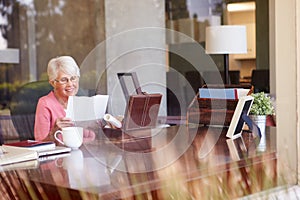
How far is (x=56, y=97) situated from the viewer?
3236 millimetres

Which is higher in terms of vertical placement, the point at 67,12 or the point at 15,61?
the point at 67,12

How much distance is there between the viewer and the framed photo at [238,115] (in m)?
2.23

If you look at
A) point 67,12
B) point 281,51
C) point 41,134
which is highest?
point 67,12

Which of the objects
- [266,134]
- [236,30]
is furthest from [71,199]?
[236,30]

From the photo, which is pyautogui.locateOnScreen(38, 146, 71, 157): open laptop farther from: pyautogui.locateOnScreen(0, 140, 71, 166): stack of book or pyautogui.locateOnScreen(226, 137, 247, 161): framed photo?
pyautogui.locateOnScreen(226, 137, 247, 161): framed photo

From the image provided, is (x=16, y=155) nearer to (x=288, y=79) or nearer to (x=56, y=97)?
(x=288, y=79)

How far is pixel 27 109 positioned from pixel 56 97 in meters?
1.59

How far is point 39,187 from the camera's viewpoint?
A: 1407mm

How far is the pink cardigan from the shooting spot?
303 centimetres

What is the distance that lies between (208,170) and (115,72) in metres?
4.14

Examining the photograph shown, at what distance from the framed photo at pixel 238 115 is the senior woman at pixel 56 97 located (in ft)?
3.11

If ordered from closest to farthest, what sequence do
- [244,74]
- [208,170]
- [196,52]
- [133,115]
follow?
[208,170] < [133,115] < [196,52] < [244,74]

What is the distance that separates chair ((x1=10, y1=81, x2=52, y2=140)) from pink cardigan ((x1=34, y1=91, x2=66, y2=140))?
Answer: 46.3 inches

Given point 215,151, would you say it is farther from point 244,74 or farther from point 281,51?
point 244,74
